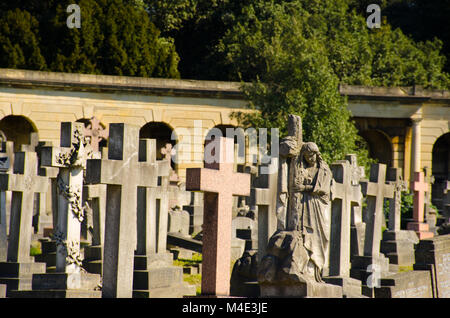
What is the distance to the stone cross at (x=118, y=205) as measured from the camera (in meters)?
10.9

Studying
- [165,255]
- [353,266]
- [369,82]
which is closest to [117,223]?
[165,255]

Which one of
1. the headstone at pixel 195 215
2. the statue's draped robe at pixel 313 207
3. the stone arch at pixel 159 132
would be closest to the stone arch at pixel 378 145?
the stone arch at pixel 159 132

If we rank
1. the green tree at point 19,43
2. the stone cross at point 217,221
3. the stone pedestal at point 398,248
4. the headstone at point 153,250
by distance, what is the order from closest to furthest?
the stone cross at point 217,221, the headstone at point 153,250, the stone pedestal at point 398,248, the green tree at point 19,43

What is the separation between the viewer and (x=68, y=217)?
14.0m

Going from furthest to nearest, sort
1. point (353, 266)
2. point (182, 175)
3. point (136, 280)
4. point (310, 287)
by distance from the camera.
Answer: point (182, 175) < point (353, 266) < point (136, 280) < point (310, 287)

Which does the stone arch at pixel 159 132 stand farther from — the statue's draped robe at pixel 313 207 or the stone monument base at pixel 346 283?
the statue's draped robe at pixel 313 207

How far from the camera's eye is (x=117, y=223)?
10961 millimetres

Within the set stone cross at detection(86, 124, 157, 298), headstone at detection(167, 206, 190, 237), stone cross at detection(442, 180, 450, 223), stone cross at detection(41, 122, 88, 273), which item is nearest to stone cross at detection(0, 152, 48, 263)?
stone cross at detection(41, 122, 88, 273)

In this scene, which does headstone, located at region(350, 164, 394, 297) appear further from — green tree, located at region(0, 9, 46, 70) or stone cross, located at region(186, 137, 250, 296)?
green tree, located at region(0, 9, 46, 70)

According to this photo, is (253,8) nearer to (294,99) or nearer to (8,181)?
(294,99)

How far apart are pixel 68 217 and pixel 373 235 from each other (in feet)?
20.8

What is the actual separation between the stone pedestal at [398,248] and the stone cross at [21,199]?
7879 millimetres

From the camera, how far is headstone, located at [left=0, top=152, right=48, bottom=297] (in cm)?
1477

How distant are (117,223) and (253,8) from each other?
32.0 metres
